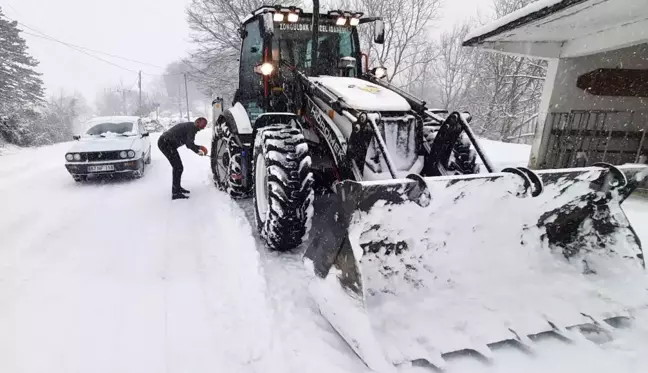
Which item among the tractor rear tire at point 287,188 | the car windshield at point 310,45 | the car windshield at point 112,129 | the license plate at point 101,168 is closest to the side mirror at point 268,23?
the car windshield at point 310,45

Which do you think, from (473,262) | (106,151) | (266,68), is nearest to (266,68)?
(266,68)

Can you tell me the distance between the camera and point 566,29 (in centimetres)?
721

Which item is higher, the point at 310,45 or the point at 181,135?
the point at 310,45

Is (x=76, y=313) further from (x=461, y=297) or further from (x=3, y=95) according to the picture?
(x=3, y=95)

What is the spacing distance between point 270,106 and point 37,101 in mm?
35461

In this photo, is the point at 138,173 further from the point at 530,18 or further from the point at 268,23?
the point at 530,18

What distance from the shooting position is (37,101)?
30.0 metres

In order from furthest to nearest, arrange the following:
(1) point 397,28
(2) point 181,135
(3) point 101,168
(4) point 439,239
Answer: (1) point 397,28 < (3) point 101,168 < (2) point 181,135 < (4) point 439,239

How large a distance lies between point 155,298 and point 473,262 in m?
2.59

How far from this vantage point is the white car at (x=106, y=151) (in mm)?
6945

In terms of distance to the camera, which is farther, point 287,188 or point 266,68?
point 266,68

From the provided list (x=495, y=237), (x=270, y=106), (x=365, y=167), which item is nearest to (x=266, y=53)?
(x=270, y=106)

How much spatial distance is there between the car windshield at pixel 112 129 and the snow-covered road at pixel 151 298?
338 cm

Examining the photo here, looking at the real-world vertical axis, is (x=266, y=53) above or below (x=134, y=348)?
above
